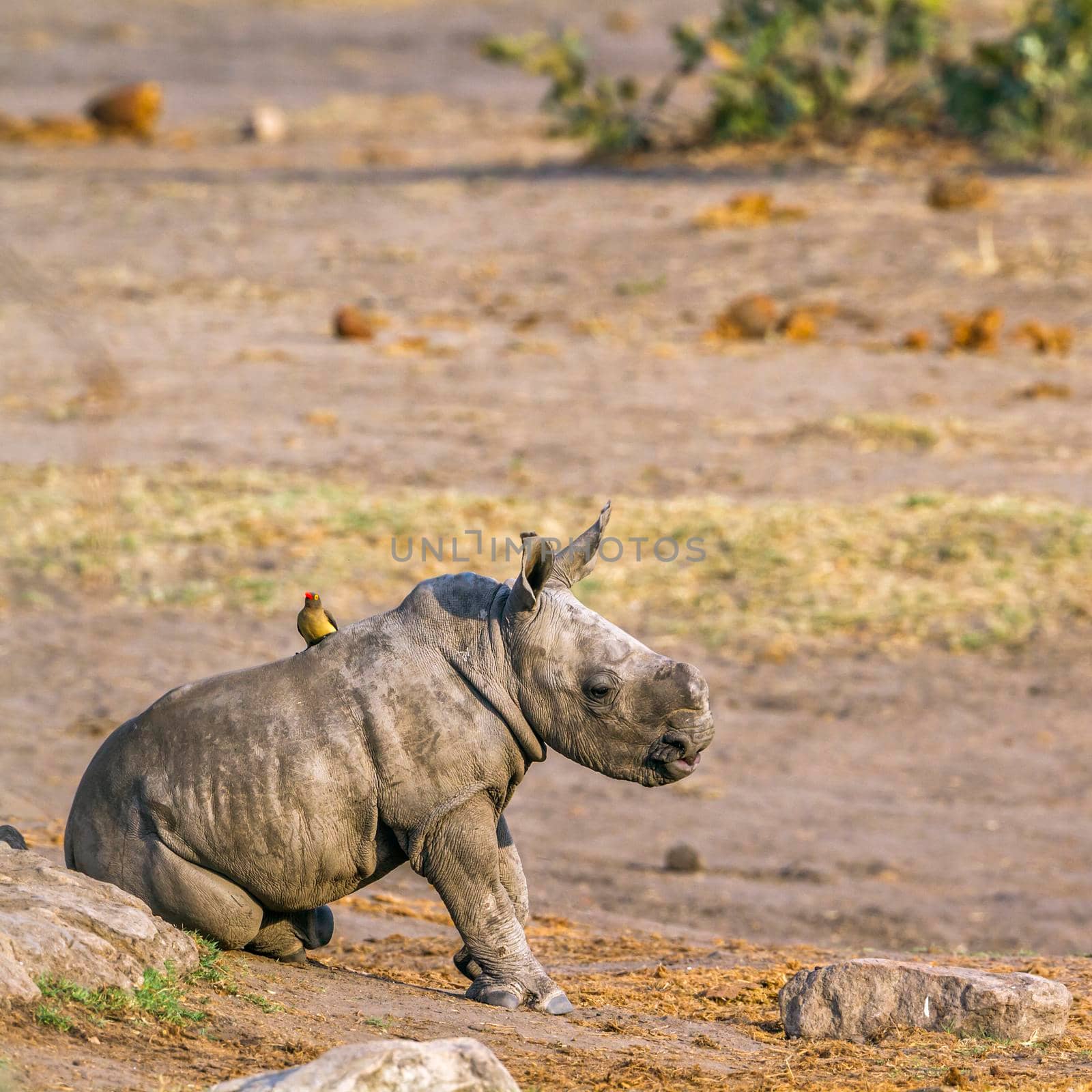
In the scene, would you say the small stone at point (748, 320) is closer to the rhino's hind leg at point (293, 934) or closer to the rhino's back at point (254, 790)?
the rhino's hind leg at point (293, 934)

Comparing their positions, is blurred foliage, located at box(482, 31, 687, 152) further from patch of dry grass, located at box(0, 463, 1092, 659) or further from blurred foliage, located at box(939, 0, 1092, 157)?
patch of dry grass, located at box(0, 463, 1092, 659)

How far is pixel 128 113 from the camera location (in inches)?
1195

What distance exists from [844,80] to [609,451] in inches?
460

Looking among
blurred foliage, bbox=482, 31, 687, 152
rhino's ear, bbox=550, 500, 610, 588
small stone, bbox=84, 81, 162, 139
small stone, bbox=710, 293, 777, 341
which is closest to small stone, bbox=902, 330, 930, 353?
small stone, bbox=710, 293, 777, 341

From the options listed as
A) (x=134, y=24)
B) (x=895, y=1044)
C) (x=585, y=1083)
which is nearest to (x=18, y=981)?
(x=585, y=1083)

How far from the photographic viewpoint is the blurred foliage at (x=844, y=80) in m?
23.1

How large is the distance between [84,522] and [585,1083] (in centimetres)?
889

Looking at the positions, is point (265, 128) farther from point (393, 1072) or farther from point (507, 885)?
point (393, 1072)

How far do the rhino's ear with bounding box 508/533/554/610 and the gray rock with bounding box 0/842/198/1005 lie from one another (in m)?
1.29

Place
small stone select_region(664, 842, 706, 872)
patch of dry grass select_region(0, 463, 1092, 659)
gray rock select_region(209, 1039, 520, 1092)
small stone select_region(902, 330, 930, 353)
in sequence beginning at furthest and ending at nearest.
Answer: small stone select_region(902, 330, 930, 353), patch of dry grass select_region(0, 463, 1092, 659), small stone select_region(664, 842, 706, 872), gray rock select_region(209, 1039, 520, 1092)

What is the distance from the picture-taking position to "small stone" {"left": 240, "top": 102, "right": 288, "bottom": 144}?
3002 centimetres

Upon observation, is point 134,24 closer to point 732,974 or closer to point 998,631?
point 998,631

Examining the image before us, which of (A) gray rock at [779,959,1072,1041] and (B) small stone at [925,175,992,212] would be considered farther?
(B) small stone at [925,175,992,212]

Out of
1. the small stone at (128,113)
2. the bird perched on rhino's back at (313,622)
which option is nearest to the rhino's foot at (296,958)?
the bird perched on rhino's back at (313,622)
